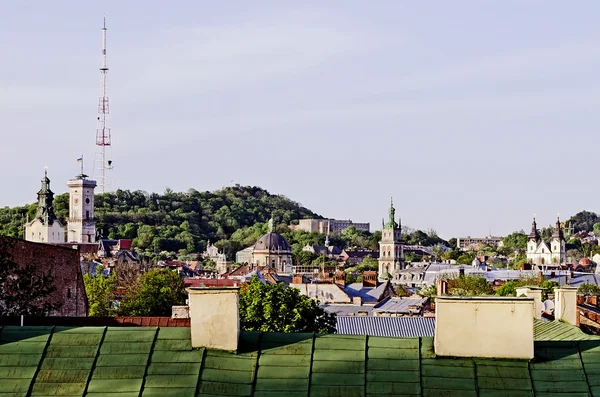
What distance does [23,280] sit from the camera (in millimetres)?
A: 29703

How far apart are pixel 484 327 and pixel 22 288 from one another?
50.6 ft

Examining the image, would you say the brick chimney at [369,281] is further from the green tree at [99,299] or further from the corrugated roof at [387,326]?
the corrugated roof at [387,326]

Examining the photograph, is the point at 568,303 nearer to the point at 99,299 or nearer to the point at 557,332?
the point at 557,332

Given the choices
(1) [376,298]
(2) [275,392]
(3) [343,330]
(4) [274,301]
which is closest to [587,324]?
(4) [274,301]

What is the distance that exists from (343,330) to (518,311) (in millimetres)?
39125

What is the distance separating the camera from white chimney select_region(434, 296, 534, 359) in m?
16.4

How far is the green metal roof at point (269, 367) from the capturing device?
15.9 meters


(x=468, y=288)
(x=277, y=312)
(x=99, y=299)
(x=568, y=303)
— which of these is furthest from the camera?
(x=468, y=288)

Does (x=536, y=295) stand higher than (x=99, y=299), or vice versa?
(x=536, y=295)

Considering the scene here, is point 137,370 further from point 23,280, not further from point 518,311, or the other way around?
point 23,280

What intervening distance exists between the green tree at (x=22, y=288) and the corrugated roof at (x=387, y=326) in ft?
74.2

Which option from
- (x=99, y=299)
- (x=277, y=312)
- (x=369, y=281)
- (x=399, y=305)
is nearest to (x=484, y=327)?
(x=277, y=312)

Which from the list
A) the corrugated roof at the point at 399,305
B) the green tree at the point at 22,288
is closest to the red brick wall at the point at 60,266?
the green tree at the point at 22,288

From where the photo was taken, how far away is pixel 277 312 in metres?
49.3
